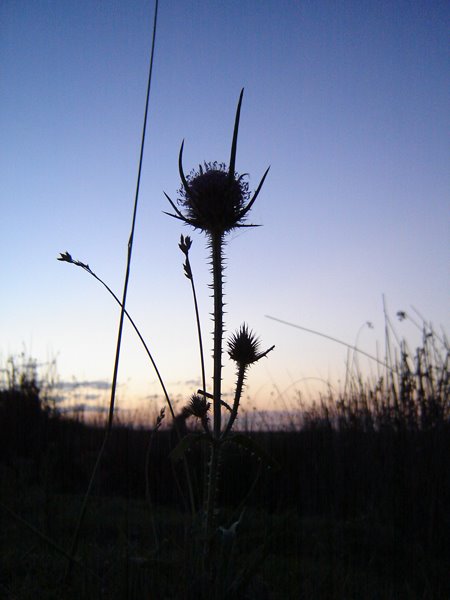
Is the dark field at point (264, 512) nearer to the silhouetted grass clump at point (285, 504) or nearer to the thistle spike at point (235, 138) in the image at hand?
the silhouetted grass clump at point (285, 504)

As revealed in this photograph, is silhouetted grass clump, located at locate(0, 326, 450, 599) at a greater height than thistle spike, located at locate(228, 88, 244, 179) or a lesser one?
lesser

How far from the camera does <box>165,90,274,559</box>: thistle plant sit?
55.2 inches

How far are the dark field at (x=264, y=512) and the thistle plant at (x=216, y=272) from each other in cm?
17

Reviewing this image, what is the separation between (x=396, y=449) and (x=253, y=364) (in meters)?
2.93

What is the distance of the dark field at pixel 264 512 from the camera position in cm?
148

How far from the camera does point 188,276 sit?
151 centimetres

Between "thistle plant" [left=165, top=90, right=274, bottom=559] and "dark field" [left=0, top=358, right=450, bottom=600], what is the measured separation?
166 millimetres

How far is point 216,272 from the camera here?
1.58m

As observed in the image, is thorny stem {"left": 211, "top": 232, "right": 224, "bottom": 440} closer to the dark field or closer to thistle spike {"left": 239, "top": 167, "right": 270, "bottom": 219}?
thistle spike {"left": 239, "top": 167, "right": 270, "bottom": 219}

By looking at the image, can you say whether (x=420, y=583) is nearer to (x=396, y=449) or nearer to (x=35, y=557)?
(x=35, y=557)

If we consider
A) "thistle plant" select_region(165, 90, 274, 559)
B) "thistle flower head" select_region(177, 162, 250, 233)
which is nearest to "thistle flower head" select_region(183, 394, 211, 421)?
"thistle plant" select_region(165, 90, 274, 559)

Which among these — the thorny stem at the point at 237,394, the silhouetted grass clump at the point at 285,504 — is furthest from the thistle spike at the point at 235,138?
the silhouetted grass clump at the point at 285,504

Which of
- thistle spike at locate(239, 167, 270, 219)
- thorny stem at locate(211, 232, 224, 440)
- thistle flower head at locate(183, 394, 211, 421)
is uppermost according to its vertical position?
thistle spike at locate(239, 167, 270, 219)

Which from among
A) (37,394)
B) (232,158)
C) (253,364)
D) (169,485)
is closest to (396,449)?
(169,485)
